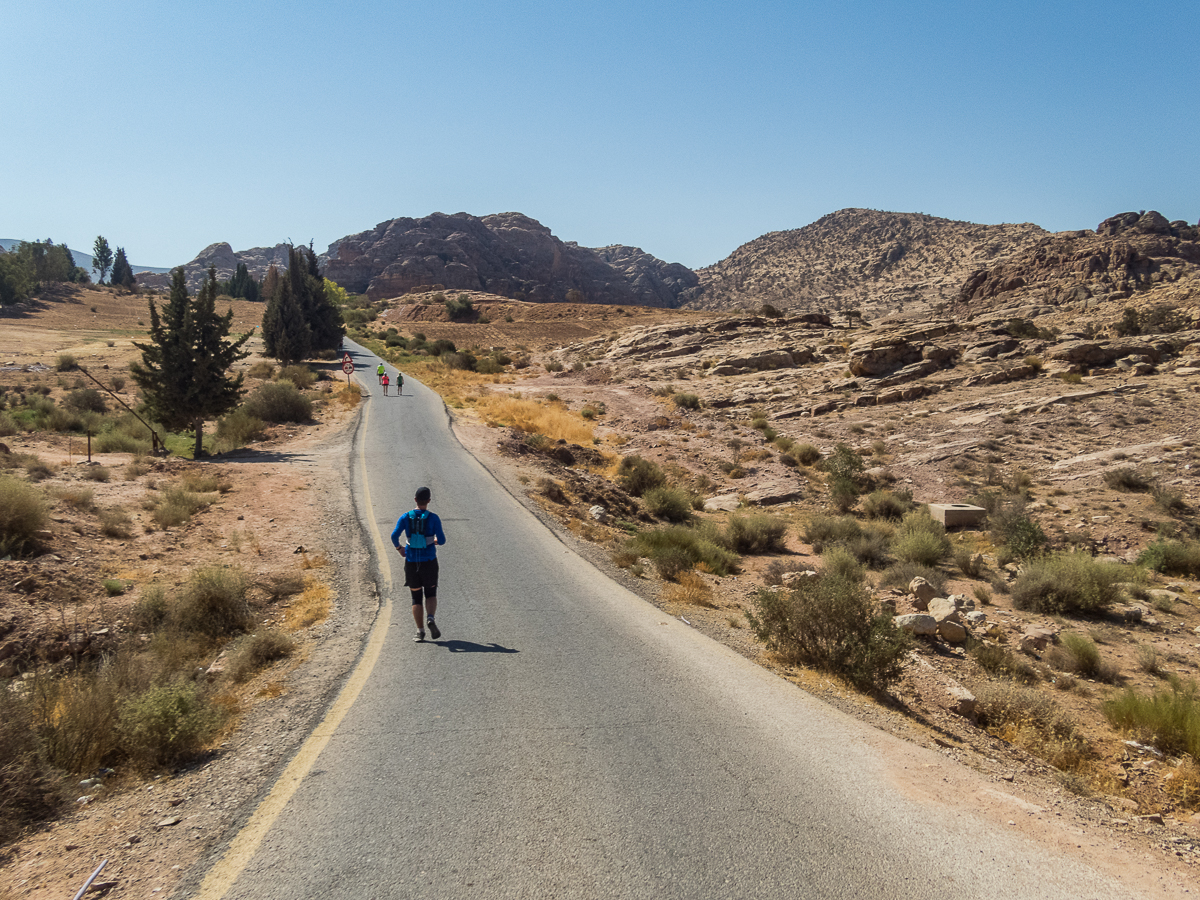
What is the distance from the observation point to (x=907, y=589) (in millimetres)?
12328

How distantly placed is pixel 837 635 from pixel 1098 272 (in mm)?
67148

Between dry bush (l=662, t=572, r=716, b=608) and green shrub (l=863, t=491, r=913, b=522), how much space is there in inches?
358

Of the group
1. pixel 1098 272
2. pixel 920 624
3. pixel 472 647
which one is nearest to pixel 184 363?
pixel 472 647

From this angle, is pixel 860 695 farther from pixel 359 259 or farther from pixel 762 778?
pixel 359 259

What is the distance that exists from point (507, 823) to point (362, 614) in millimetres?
5418

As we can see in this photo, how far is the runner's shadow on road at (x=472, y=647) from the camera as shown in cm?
735

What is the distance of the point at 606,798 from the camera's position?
14.4 feet

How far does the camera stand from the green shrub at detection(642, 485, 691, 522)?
733 inches

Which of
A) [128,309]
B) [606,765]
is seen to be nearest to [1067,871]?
[606,765]

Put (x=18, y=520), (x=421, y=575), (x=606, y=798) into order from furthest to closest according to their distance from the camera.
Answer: (x=18, y=520) < (x=421, y=575) < (x=606, y=798)

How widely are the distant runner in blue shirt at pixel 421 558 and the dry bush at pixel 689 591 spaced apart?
4.24m

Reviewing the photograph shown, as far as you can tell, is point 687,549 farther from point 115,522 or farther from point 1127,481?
point 1127,481

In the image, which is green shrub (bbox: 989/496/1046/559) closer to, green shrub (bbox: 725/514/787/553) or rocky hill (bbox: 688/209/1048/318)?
green shrub (bbox: 725/514/787/553)

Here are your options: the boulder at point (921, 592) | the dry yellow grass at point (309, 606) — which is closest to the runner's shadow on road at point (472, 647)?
the dry yellow grass at point (309, 606)
